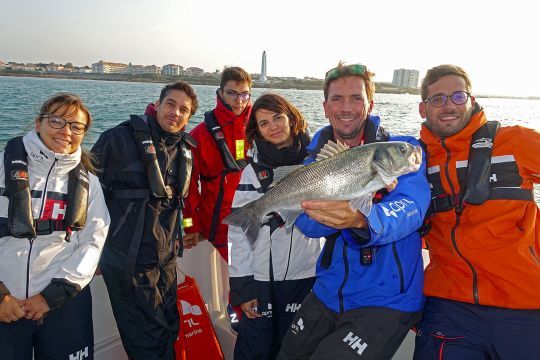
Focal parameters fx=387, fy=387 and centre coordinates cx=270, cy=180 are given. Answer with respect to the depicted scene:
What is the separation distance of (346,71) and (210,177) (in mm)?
2732

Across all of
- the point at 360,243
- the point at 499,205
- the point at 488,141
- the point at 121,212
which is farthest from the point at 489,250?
the point at 121,212

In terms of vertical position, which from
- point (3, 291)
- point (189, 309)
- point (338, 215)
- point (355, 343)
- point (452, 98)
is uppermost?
point (452, 98)

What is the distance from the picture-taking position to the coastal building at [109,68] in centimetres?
16388

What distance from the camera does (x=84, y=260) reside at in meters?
3.66

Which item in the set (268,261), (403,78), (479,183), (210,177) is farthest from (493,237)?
(403,78)

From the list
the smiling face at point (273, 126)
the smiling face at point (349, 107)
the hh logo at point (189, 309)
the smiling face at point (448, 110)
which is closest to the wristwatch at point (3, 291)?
the hh logo at point (189, 309)

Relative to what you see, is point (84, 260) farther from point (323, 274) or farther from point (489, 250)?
point (489, 250)

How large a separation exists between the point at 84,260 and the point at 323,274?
2269mm

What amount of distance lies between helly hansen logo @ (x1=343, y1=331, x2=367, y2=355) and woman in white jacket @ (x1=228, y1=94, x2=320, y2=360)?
118 cm

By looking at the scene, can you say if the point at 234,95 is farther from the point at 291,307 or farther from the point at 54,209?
the point at 291,307

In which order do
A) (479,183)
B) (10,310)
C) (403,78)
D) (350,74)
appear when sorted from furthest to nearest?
(403,78), (350,74), (479,183), (10,310)

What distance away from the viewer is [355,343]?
3098mm

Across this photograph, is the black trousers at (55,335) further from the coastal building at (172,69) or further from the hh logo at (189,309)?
the coastal building at (172,69)

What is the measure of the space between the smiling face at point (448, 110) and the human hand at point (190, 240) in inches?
135
